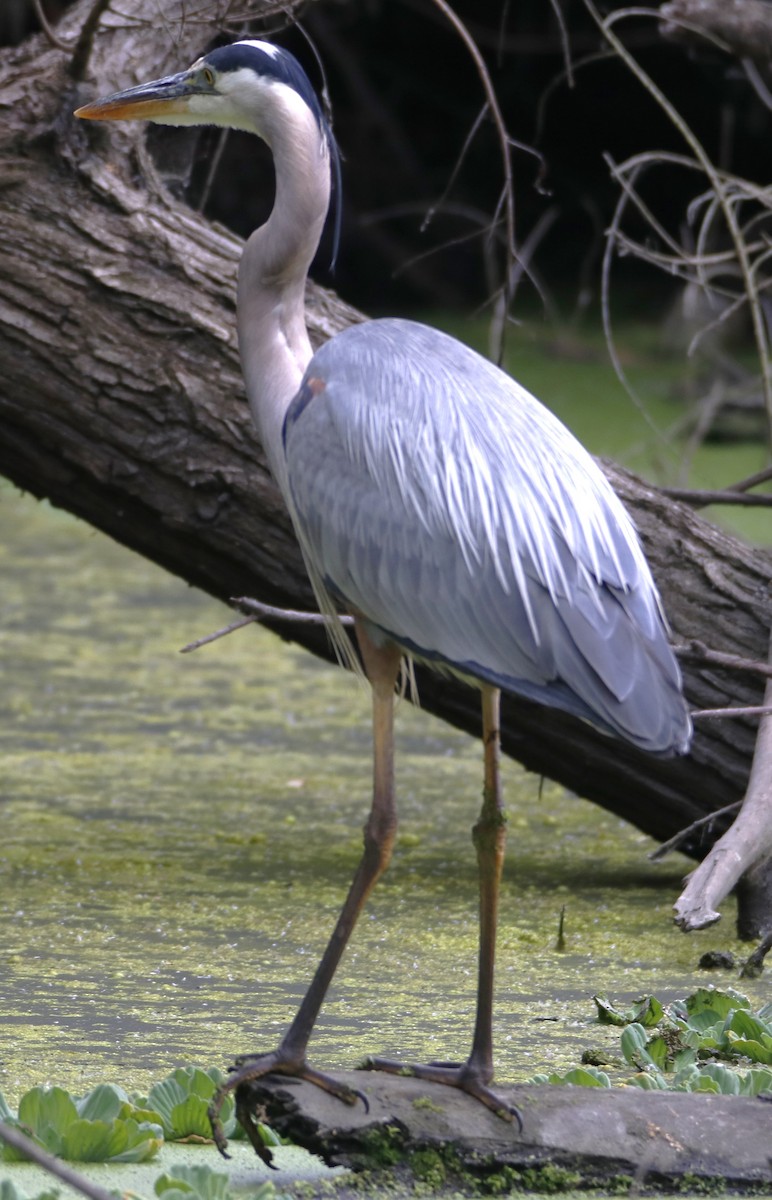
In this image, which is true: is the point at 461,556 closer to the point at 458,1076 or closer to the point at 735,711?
the point at 458,1076

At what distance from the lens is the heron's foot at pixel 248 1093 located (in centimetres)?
225

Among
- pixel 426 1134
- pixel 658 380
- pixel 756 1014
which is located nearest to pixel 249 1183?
pixel 426 1134

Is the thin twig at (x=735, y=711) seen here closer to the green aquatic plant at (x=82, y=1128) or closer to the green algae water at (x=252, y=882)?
the green algae water at (x=252, y=882)

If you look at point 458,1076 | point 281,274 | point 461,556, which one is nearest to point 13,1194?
point 458,1076

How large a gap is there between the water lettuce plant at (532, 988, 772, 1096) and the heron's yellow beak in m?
1.65

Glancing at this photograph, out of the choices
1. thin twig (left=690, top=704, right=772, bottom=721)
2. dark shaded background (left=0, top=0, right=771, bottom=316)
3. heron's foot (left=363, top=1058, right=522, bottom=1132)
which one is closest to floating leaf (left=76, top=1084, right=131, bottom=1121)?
heron's foot (left=363, top=1058, right=522, bottom=1132)

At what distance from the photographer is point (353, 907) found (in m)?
2.49

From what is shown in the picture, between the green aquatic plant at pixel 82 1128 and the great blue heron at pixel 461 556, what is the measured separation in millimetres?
149

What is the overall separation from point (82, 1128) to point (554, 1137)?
1.97 ft

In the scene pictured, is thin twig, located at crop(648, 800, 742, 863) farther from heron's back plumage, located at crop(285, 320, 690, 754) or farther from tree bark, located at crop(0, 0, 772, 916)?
heron's back plumage, located at crop(285, 320, 690, 754)

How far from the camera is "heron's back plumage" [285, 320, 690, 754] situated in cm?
238

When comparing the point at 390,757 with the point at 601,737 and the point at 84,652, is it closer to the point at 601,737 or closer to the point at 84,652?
the point at 601,737

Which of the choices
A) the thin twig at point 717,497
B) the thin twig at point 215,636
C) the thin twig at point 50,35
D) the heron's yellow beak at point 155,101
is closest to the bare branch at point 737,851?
the thin twig at point 717,497

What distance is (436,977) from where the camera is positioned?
3.21 meters
